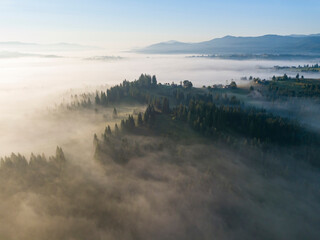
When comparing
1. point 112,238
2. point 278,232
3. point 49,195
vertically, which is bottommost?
point 278,232

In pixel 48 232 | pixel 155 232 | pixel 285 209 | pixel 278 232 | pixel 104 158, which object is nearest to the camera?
pixel 48 232

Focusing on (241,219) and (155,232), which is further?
(241,219)

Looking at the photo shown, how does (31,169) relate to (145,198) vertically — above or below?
above

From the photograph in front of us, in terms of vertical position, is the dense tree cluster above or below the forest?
above

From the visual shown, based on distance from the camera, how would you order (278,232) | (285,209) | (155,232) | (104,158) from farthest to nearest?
1. (104,158)
2. (285,209)
3. (278,232)
4. (155,232)

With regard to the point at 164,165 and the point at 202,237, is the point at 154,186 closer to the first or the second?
the point at 164,165

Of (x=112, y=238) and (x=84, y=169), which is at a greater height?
(x=84, y=169)

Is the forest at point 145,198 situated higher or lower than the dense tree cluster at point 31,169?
lower

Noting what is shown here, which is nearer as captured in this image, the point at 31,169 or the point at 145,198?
the point at 145,198

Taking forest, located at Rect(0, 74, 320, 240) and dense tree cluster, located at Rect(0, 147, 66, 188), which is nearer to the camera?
forest, located at Rect(0, 74, 320, 240)

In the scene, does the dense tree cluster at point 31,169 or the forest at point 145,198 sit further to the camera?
the dense tree cluster at point 31,169

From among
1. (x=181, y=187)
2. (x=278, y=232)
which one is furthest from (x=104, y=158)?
(x=278, y=232)
